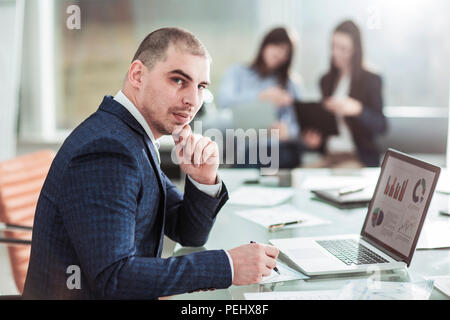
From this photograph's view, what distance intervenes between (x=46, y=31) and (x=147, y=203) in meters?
4.42

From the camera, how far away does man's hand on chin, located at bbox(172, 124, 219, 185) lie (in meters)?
1.41

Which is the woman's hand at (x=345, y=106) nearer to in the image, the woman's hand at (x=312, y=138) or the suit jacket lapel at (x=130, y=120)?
the woman's hand at (x=312, y=138)

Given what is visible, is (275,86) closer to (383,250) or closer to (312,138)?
(312,138)

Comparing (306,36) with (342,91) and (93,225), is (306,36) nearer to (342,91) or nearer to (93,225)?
(342,91)

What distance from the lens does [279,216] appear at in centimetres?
178

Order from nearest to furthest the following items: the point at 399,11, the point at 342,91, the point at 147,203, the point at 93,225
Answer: the point at 93,225
the point at 147,203
the point at 342,91
the point at 399,11

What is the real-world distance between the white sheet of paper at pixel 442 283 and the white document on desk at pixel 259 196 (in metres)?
0.81

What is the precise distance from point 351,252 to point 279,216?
16.6 inches

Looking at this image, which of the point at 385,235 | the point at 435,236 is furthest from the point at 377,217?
the point at 435,236

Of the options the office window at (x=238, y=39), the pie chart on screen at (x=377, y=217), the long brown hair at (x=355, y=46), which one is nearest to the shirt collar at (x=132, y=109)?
the pie chart on screen at (x=377, y=217)

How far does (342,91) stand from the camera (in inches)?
154

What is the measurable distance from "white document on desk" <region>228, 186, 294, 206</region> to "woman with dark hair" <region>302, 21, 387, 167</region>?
1.58 m

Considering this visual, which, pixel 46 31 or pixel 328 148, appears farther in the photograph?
pixel 46 31

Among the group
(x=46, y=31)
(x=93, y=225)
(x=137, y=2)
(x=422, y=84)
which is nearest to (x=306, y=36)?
(x=422, y=84)
